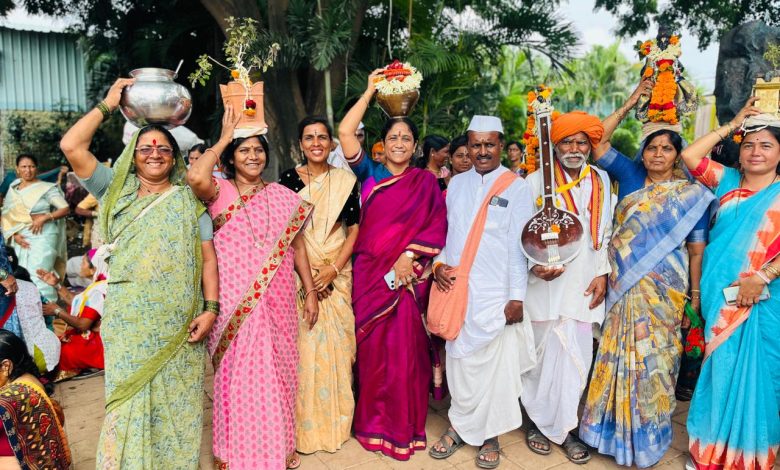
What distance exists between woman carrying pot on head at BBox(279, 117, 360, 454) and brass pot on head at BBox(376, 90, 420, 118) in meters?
0.40

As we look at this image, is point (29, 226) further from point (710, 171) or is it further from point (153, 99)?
point (710, 171)

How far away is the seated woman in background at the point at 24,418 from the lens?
9.26 ft

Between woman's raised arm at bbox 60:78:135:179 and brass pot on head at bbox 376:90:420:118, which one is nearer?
woman's raised arm at bbox 60:78:135:179

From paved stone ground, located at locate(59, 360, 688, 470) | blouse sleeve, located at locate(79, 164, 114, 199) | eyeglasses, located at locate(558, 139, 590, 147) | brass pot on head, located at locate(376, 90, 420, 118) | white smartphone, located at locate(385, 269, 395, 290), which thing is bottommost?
paved stone ground, located at locate(59, 360, 688, 470)

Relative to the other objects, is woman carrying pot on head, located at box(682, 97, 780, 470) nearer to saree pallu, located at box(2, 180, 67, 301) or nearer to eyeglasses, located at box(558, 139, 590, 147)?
eyeglasses, located at box(558, 139, 590, 147)

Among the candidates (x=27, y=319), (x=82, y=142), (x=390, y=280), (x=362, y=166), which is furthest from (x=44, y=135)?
(x=390, y=280)

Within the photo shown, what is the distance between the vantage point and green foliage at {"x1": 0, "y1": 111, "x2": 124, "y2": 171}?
13.2 metres

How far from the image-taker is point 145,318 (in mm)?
2949

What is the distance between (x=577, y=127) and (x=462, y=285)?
1.18 m

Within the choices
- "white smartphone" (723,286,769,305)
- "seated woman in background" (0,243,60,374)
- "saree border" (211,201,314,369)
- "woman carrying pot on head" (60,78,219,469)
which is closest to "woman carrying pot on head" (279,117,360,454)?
"saree border" (211,201,314,369)

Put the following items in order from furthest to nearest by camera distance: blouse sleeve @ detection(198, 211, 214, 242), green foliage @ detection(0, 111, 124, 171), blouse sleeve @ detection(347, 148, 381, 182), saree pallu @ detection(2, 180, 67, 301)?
green foliage @ detection(0, 111, 124, 171) < saree pallu @ detection(2, 180, 67, 301) < blouse sleeve @ detection(347, 148, 381, 182) < blouse sleeve @ detection(198, 211, 214, 242)

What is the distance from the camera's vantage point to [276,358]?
335cm

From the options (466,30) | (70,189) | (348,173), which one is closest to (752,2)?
(466,30)

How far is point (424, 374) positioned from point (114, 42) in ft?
33.1
